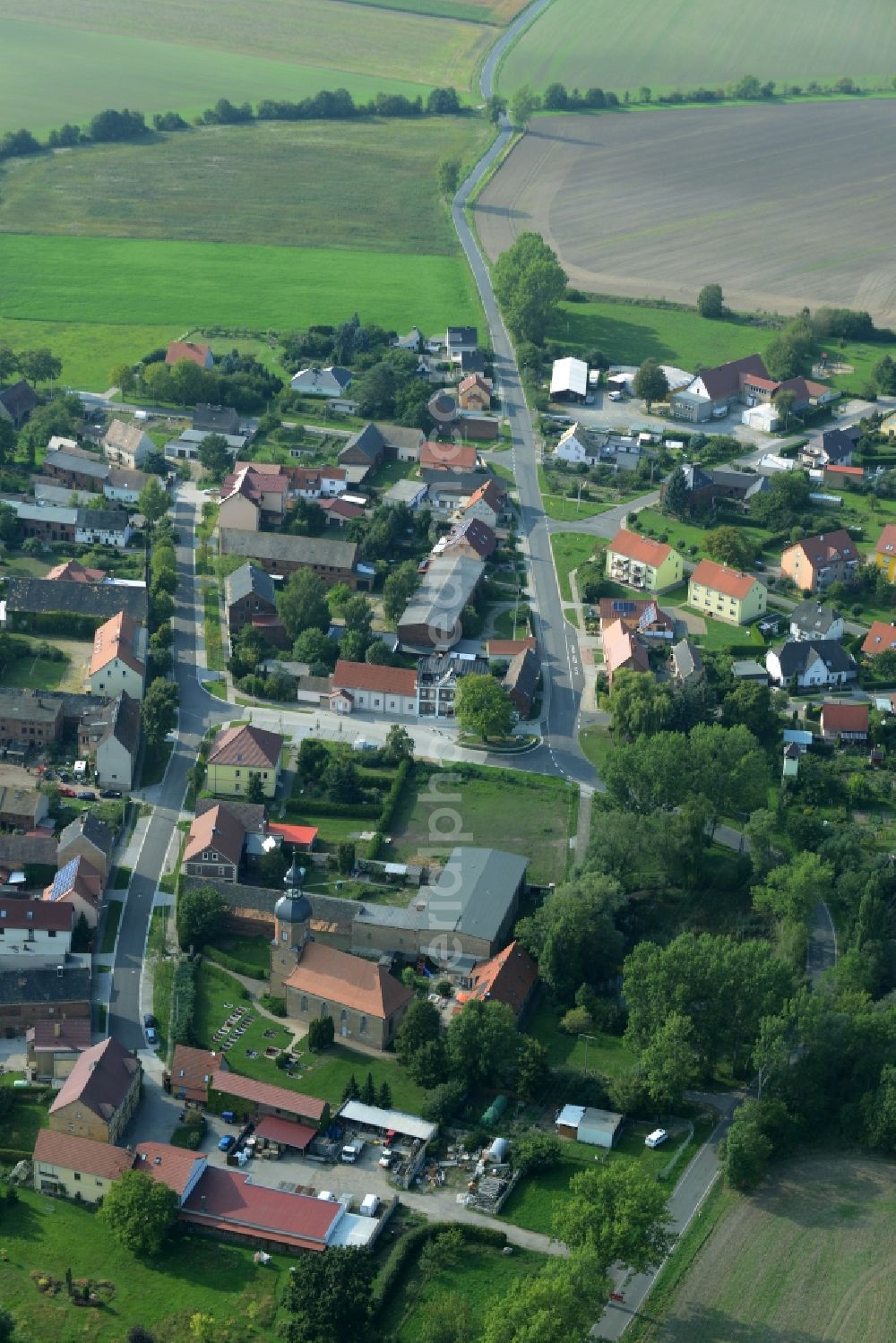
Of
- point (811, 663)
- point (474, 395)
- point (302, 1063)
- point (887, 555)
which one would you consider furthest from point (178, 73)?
point (302, 1063)

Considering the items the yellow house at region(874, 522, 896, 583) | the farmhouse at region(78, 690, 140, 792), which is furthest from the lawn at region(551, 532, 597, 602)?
the farmhouse at region(78, 690, 140, 792)

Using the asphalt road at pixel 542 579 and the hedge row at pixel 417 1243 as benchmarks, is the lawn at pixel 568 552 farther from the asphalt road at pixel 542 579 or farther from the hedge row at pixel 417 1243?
the hedge row at pixel 417 1243

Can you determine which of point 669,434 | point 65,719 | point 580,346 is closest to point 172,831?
point 65,719

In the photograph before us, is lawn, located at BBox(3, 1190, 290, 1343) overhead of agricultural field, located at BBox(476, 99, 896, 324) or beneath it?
beneath

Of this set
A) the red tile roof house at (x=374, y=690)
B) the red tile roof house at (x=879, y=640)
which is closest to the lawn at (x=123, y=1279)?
the red tile roof house at (x=374, y=690)

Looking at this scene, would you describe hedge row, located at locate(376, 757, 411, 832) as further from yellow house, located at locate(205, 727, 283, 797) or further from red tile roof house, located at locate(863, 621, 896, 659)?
red tile roof house, located at locate(863, 621, 896, 659)

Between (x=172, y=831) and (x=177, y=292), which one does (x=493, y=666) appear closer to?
(x=172, y=831)
